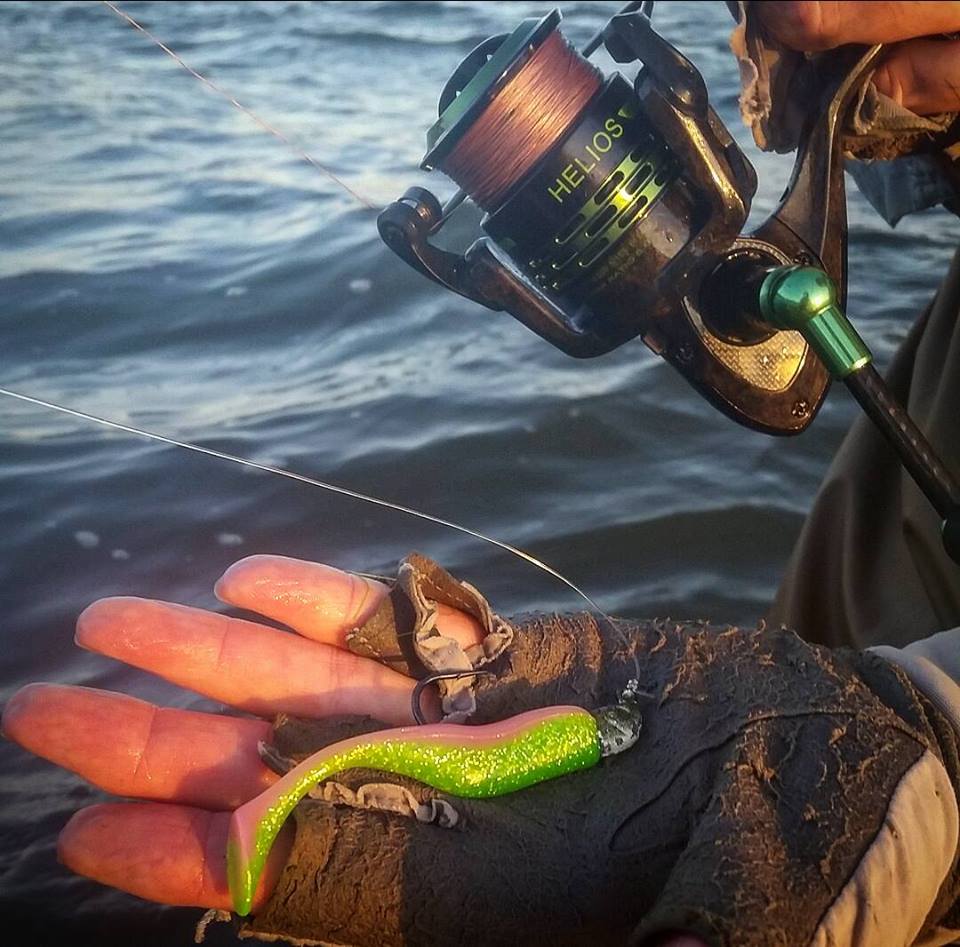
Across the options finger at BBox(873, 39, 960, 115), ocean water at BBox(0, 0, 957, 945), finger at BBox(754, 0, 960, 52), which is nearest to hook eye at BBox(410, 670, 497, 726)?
ocean water at BBox(0, 0, 957, 945)

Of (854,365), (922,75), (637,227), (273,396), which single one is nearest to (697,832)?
Answer: (854,365)

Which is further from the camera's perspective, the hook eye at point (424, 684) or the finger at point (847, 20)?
the hook eye at point (424, 684)

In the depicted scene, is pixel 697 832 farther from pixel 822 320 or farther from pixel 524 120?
pixel 524 120

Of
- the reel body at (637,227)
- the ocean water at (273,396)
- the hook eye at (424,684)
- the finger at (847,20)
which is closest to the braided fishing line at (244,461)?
the ocean water at (273,396)

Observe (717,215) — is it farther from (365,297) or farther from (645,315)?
(365,297)

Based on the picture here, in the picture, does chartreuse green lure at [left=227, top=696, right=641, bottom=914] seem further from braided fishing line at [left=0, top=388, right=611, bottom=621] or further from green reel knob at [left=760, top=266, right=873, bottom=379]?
green reel knob at [left=760, top=266, right=873, bottom=379]

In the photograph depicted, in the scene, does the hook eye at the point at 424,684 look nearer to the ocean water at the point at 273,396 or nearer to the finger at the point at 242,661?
the finger at the point at 242,661
